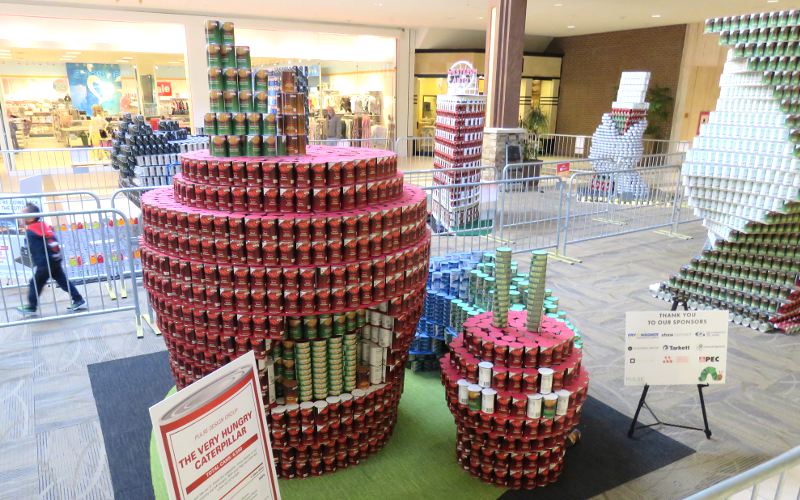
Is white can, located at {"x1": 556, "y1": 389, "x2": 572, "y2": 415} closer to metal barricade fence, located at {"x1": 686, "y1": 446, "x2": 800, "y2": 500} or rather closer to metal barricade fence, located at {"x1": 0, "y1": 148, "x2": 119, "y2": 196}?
metal barricade fence, located at {"x1": 686, "y1": 446, "x2": 800, "y2": 500}

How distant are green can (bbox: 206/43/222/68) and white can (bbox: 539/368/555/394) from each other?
3.18m

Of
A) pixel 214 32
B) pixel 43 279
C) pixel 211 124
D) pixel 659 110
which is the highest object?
pixel 214 32

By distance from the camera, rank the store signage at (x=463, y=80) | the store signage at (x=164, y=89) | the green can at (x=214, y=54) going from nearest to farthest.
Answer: the green can at (x=214, y=54)
the store signage at (x=463, y=80)
the store signage at (x=164, y=89)

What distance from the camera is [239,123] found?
4098mm

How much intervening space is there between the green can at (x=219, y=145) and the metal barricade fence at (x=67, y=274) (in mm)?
2769

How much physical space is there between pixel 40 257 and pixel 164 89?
1337cm

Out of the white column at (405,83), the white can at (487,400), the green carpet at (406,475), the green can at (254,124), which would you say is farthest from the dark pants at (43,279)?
the white column at (405,83)

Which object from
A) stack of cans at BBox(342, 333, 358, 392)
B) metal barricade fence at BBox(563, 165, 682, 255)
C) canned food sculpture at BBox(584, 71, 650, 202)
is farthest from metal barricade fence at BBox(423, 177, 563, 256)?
stack of cans at BBox(342, 333, 358, 392)

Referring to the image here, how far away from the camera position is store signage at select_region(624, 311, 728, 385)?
4.21 metres

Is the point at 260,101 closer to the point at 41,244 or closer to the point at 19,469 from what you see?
the point at 19,469

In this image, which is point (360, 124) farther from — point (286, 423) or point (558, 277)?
point (286, 423)

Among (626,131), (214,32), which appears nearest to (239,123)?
(214,32)

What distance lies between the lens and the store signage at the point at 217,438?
1.95 metres

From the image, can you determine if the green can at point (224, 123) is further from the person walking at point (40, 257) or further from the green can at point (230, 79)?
the person walking at point (40, 257)
